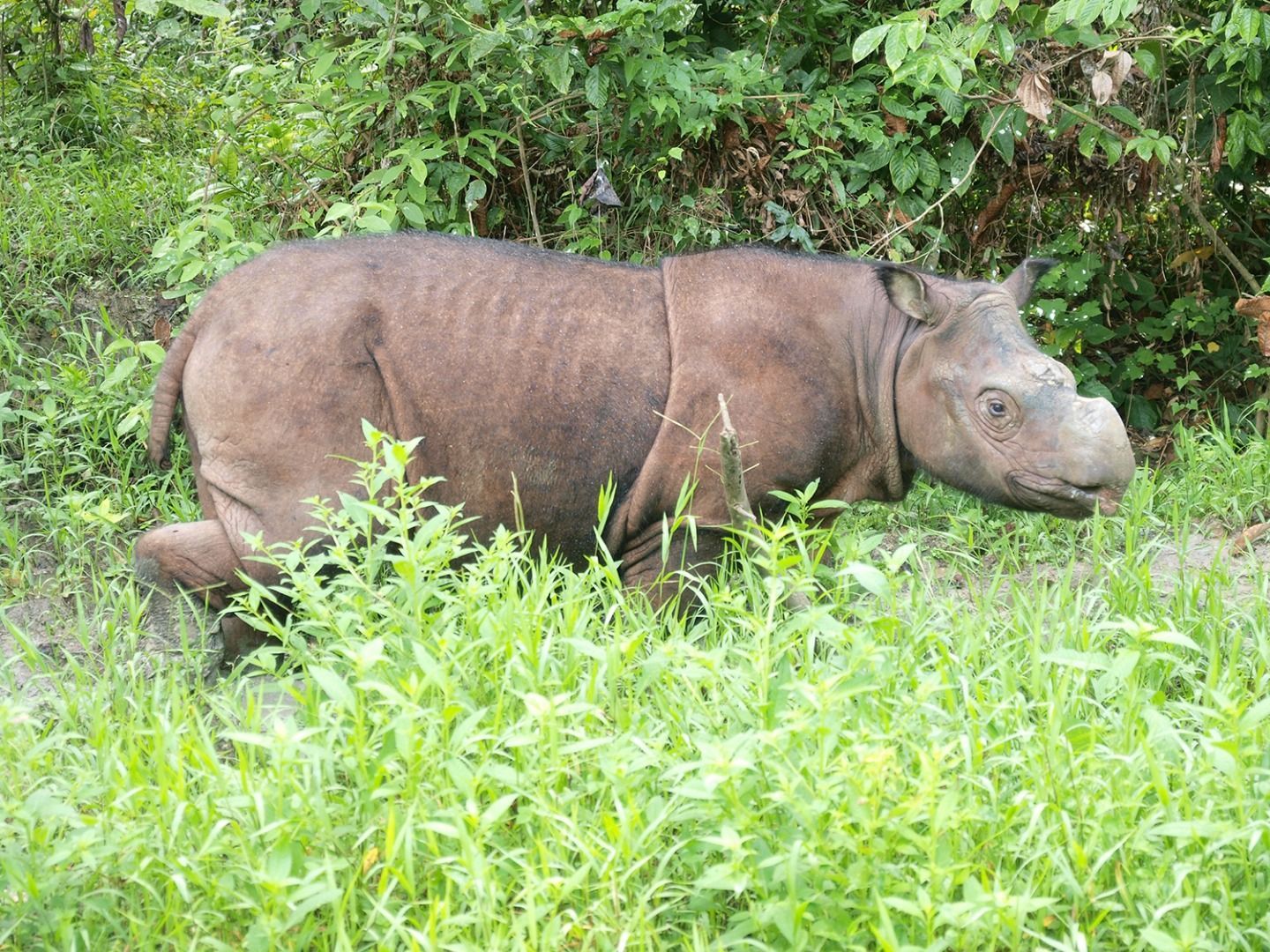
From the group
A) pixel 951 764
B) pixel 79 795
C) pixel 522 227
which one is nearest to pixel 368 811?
pixel 79 795

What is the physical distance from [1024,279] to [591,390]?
1818mm

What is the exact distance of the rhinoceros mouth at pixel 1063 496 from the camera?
5.11m

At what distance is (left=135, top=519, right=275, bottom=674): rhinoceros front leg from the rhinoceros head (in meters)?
2.53

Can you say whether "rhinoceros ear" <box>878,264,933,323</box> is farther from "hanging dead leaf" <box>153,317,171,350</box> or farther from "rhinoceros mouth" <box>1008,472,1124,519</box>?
"hanging dead leaf" <box>153,317,171,350</box>

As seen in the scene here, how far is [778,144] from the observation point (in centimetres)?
772

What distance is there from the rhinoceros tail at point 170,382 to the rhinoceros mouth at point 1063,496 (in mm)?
3062

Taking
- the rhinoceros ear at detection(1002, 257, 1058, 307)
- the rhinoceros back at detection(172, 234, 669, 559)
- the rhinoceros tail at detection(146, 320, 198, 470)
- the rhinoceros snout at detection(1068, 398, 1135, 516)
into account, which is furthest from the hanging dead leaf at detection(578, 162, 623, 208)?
the rhinoceros snout at detection(1068, 398, 1135, 516)

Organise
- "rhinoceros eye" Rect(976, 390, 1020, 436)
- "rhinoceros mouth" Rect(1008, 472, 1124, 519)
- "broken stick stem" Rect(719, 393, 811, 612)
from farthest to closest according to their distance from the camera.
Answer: "rhinoceros eye" Rect(976, 390, 1020, 436) → "rhinoceros mouth" Rect(1008, 472, 1124, 519) → "broken stick stem" Rect(719, 393, 811, 612)

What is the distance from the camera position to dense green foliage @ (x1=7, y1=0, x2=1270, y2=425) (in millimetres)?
7078

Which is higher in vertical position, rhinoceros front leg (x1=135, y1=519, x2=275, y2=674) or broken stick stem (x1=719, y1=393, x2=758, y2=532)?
broken stick stem (x1=719, y1=393, x2=758, y2=532)

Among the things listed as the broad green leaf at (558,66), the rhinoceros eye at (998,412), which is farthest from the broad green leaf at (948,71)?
the broad green leaf at (558,66)

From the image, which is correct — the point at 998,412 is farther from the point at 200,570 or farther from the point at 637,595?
the point at 200,570

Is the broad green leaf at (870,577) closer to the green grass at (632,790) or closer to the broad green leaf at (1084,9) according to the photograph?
the green grass at (632,790)

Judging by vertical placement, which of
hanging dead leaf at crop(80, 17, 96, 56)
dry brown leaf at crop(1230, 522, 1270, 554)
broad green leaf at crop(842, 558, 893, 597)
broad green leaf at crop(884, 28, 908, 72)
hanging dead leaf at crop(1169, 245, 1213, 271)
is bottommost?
dry brown leaf at crop(1230, 522, 1270, 554)
